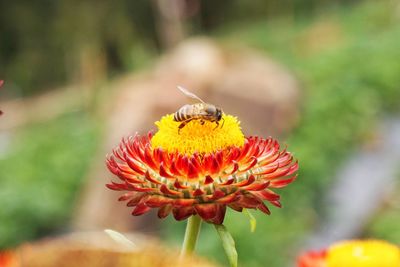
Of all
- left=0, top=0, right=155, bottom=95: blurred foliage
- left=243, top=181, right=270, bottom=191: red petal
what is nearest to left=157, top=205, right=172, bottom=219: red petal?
left=243, top=181, right=270, bottom=191: red petal

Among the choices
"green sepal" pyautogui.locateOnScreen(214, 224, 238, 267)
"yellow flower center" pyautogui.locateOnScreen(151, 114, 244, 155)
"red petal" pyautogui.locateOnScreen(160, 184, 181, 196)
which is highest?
"yellow flower center" pyautogui.locateOnScreen(151, 114, 244, 155)

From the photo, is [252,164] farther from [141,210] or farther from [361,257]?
[361,257]

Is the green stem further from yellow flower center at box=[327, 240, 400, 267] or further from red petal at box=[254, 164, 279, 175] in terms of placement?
yellow flower center at box=[327, 240, 400, 267]

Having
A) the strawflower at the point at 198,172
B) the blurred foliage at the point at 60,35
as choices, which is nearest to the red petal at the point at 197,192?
the strawflower at the point at 198,172

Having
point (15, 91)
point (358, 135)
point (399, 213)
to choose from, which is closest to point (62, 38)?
Answer: point (15, 91)

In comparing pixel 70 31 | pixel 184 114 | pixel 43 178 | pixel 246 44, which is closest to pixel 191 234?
pixel 184 114

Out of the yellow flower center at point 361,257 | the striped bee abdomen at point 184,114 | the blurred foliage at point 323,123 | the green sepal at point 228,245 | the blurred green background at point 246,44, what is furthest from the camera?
the blurred green background at point 246,44

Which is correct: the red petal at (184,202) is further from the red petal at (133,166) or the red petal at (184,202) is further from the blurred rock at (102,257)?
the blurred rock at (102,257)
